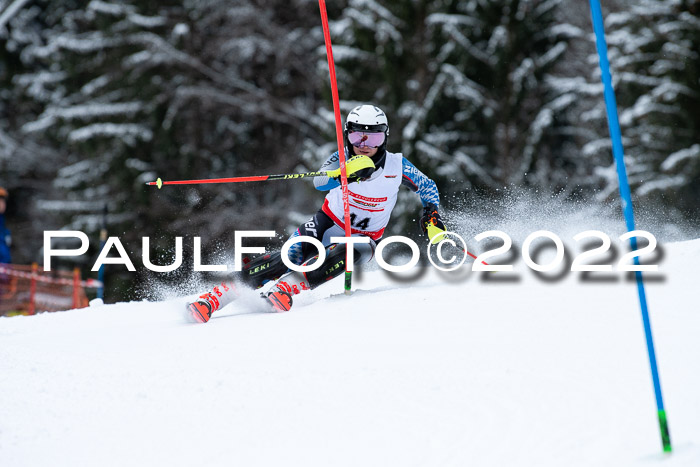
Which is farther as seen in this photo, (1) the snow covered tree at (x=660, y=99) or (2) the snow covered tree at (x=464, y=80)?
(2) the snow covered tree at (x=464, y=80)

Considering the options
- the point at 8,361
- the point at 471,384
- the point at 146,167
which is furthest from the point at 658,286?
the point at 146,167

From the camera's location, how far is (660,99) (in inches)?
558

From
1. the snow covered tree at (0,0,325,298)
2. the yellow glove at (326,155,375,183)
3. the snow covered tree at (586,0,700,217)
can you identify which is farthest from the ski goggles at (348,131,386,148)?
the snow covered tree at (0,0,325,298)

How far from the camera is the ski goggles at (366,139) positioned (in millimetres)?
5398

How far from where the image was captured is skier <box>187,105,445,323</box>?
210 inches

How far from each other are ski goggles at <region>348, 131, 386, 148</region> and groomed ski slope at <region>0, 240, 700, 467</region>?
1.33 metres

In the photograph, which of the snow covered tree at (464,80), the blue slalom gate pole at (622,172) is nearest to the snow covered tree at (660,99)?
the snow covered tree at (464,80)

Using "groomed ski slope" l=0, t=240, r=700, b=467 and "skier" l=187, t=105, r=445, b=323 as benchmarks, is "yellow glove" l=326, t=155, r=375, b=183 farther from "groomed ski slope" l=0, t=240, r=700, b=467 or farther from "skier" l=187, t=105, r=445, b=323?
"groomed ski slope" l=0, t=240, r=700, b=467

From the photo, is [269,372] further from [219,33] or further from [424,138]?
[219,33]

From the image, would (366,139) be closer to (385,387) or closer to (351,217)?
(351,217)

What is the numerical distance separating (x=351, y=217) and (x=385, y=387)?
8.26 ft

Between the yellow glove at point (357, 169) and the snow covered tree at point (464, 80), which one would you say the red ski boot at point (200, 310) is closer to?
the yellow glove at point (357, 169)

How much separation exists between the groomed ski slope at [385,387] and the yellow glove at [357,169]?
1100 millimetres

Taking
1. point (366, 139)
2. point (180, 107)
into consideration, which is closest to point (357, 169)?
point (366, 139)
